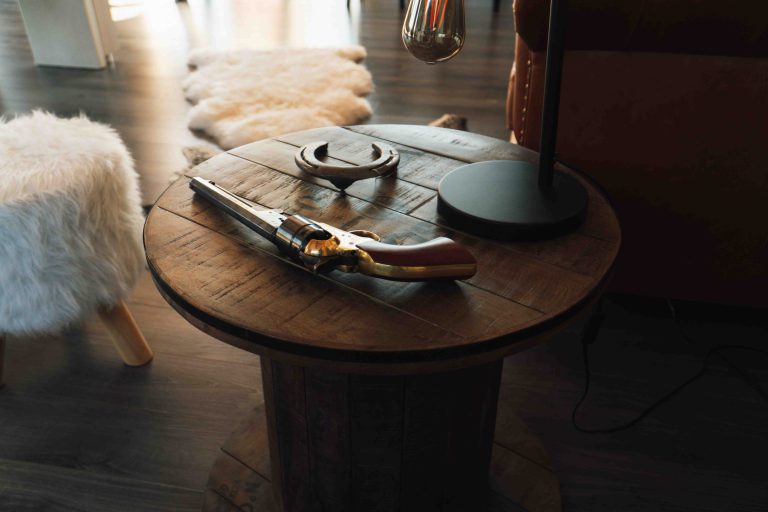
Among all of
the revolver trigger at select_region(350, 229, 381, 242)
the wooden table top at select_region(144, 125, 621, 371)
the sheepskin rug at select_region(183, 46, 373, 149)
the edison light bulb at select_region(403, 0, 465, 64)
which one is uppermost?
the edison light bulb at select_region(403, 0, 465, 64)

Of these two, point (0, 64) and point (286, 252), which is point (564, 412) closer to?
point (286, 252)

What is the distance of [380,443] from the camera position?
2.76ft

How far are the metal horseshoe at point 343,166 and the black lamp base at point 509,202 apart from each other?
10 centimetres

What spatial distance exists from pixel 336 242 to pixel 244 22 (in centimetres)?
362

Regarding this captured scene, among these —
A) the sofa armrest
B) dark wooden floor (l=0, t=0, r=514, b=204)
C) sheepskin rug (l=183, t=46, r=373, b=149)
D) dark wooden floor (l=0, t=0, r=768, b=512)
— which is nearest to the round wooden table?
dark wooden floor (l=0, t=0, r=768, b=512)

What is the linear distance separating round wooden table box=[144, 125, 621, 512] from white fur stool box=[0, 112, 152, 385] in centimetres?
36

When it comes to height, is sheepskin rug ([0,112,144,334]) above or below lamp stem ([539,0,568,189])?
below

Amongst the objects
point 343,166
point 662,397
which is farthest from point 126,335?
point 662,397

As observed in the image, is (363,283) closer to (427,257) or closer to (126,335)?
(427,257)

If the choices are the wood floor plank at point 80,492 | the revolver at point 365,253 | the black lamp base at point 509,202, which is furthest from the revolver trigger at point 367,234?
the wood floor plank at point 80,492

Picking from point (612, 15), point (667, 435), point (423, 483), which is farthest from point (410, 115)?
point (423, 483)

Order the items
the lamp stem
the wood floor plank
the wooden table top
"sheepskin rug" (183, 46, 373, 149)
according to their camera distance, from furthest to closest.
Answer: "sheepskin rug" (183, 46, 373, 149) → the wood floor plank → the lamp stem → the wooden table top

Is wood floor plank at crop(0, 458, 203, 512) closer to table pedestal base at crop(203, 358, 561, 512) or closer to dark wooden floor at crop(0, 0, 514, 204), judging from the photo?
table pedestal base at crop(203, 358, 561, 512)

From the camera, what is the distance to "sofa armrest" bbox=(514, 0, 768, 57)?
1117 mm
